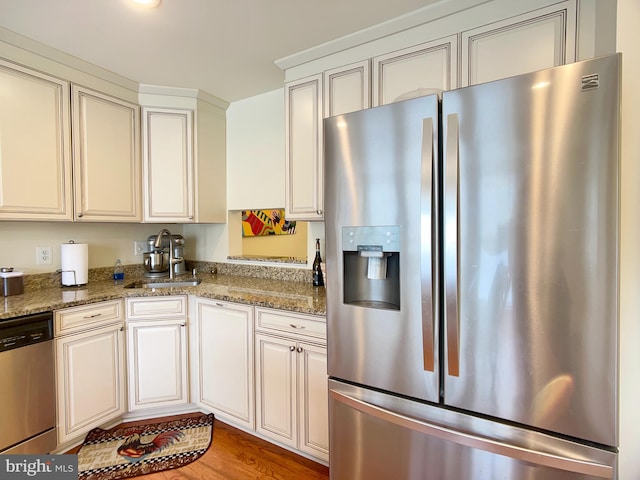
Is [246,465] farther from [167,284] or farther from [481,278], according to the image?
[481,278]

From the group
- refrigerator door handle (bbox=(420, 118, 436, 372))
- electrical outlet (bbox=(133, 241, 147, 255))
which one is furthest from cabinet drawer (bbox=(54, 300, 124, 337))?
refrigerator door handle (bbox=(420, 118, 436, 372))

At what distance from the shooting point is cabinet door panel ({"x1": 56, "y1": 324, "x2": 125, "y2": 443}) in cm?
182

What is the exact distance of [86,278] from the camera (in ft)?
7.56

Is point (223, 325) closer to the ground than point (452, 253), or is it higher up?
closer to the ground

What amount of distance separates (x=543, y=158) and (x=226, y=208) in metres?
2.42

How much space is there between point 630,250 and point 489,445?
72 centimetres

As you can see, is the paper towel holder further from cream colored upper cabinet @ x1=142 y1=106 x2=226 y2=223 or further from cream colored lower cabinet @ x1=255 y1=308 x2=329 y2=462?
cream colored lower cabinet @ x1=255 y1=308 x2=329 y2=462

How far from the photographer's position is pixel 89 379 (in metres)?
1.93

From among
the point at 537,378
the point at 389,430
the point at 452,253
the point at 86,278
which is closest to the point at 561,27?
the point at 452,253

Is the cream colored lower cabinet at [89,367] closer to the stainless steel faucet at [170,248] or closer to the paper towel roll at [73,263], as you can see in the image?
the paper towel roll at [73,263]

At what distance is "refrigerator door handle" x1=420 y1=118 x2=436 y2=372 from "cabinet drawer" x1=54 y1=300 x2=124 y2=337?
1911 mm

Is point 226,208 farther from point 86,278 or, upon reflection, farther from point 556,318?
point 556,318

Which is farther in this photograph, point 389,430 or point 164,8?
point 164,8

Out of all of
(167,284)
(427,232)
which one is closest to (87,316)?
(167,284)
